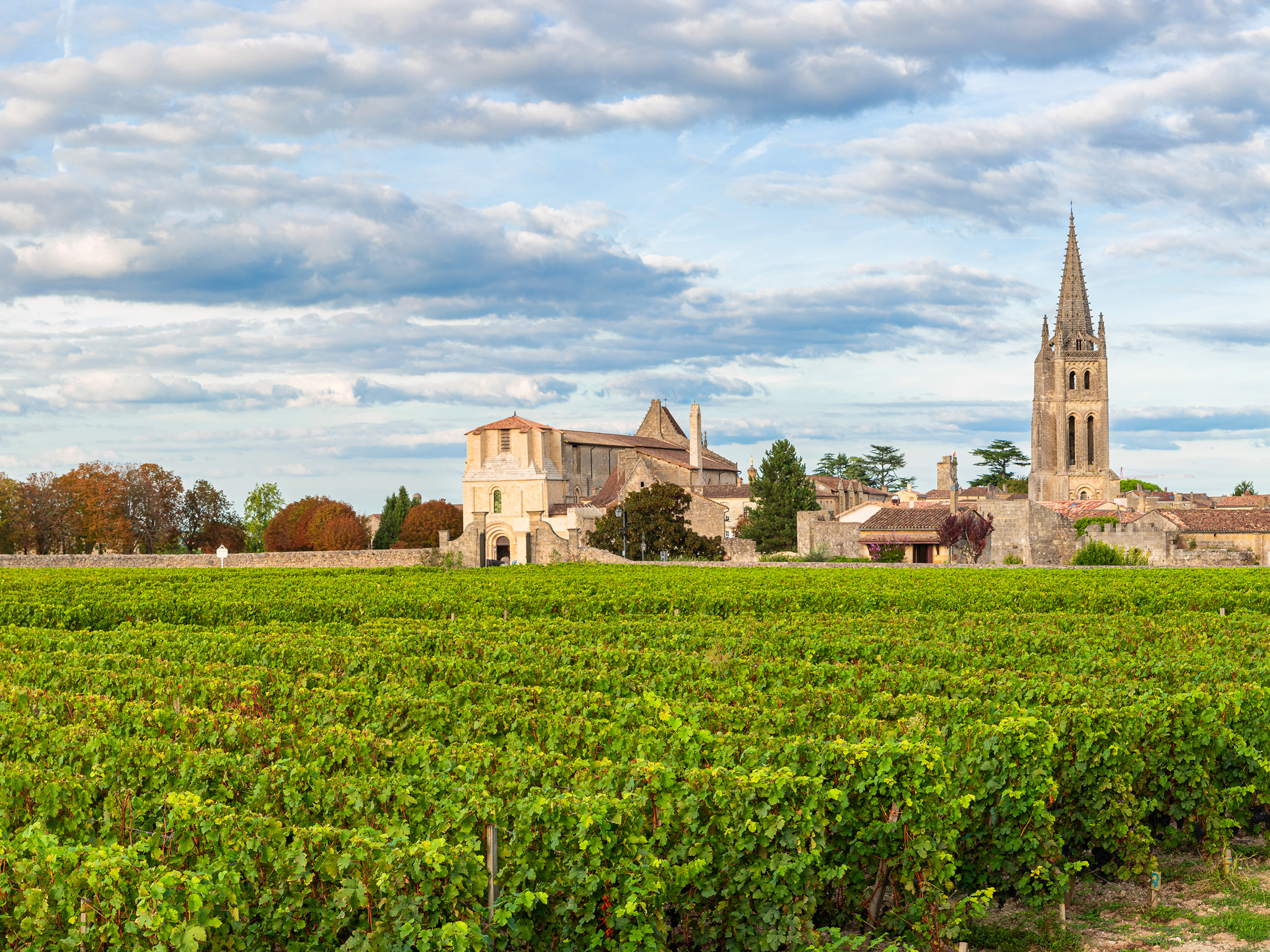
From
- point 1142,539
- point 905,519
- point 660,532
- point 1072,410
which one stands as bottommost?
point 1142,539

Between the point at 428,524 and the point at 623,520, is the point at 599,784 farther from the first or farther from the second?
the point at 428,524

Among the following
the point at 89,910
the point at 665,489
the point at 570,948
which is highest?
the point at 665,489

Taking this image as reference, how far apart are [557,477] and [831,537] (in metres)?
26.2

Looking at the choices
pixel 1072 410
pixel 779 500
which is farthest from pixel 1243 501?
pixel 779 500

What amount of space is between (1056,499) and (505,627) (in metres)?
102

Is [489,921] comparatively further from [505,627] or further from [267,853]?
[505,627]

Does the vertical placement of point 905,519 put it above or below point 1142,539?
above

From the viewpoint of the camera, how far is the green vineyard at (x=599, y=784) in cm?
532

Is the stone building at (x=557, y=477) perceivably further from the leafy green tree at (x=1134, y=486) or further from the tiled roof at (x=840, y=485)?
the leafy green tree at (x=1134, y=486)

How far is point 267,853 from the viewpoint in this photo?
5445 millimetres

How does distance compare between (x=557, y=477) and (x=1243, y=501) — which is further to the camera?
(x=1243, y=501)

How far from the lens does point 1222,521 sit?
5622 centimetres

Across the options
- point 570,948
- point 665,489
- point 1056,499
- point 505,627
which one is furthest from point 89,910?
point 1056,499

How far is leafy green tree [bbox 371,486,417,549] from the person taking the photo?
9156cm
